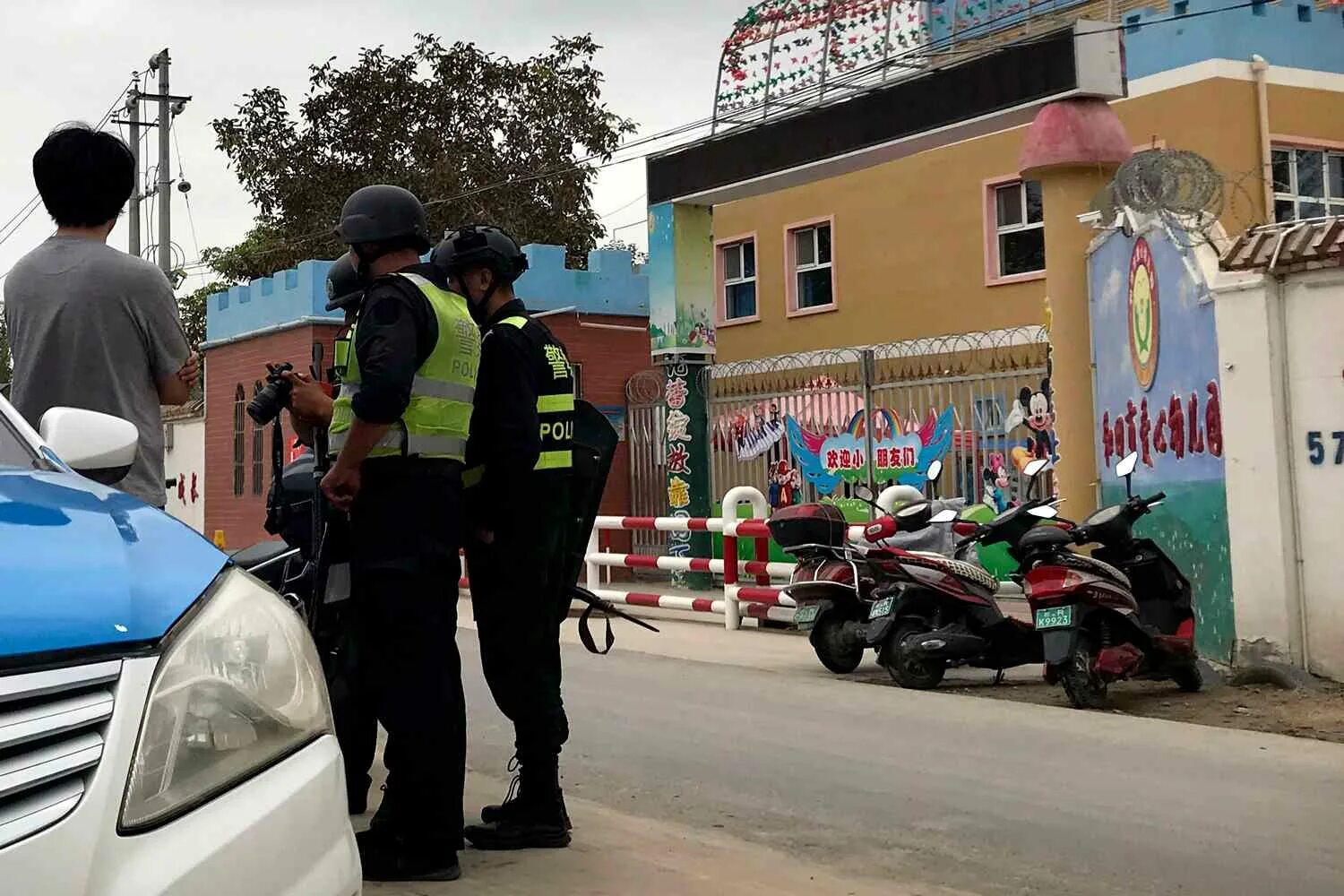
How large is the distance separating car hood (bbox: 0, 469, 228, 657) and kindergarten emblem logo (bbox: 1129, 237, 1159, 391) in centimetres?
918

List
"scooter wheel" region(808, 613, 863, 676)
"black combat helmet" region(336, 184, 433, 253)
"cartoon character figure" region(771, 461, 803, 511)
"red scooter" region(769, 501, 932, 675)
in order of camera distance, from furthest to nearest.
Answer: "cartoon character figure" region(771, 461, 803, 511) → "scooter wheel" region(808, 613, 863, 676) → "red scooter" region(769, 501, 932, 675) → "black combat helmet" region(336, 184, 433, 253)

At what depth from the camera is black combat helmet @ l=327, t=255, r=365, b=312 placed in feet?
18.7

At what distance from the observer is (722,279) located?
2769 cm

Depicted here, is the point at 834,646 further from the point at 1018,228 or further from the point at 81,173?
the point at 1018,228

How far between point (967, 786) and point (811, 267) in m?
19.2

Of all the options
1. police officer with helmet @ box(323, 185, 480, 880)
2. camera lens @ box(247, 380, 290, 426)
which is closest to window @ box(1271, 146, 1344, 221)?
camera lens @ box(247, 380, 290, 426)

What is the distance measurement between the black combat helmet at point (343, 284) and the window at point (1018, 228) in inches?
651

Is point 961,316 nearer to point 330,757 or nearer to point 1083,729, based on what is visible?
point 1083,729

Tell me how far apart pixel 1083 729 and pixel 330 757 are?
20.5 ft

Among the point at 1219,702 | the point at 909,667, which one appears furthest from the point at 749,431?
the point at 1219,702

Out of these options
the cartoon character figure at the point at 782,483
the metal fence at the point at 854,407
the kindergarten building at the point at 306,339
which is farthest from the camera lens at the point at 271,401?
the kindergarten building at the point at 306,339

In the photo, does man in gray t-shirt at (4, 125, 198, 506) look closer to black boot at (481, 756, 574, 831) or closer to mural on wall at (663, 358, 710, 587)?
black boot at (481, 756, 574, 831)

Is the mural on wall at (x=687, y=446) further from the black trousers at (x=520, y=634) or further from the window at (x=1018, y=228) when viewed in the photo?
the black trousers at (x=520, y=634)

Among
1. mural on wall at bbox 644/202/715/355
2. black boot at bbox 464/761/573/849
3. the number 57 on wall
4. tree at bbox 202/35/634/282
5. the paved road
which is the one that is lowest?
the paved road
